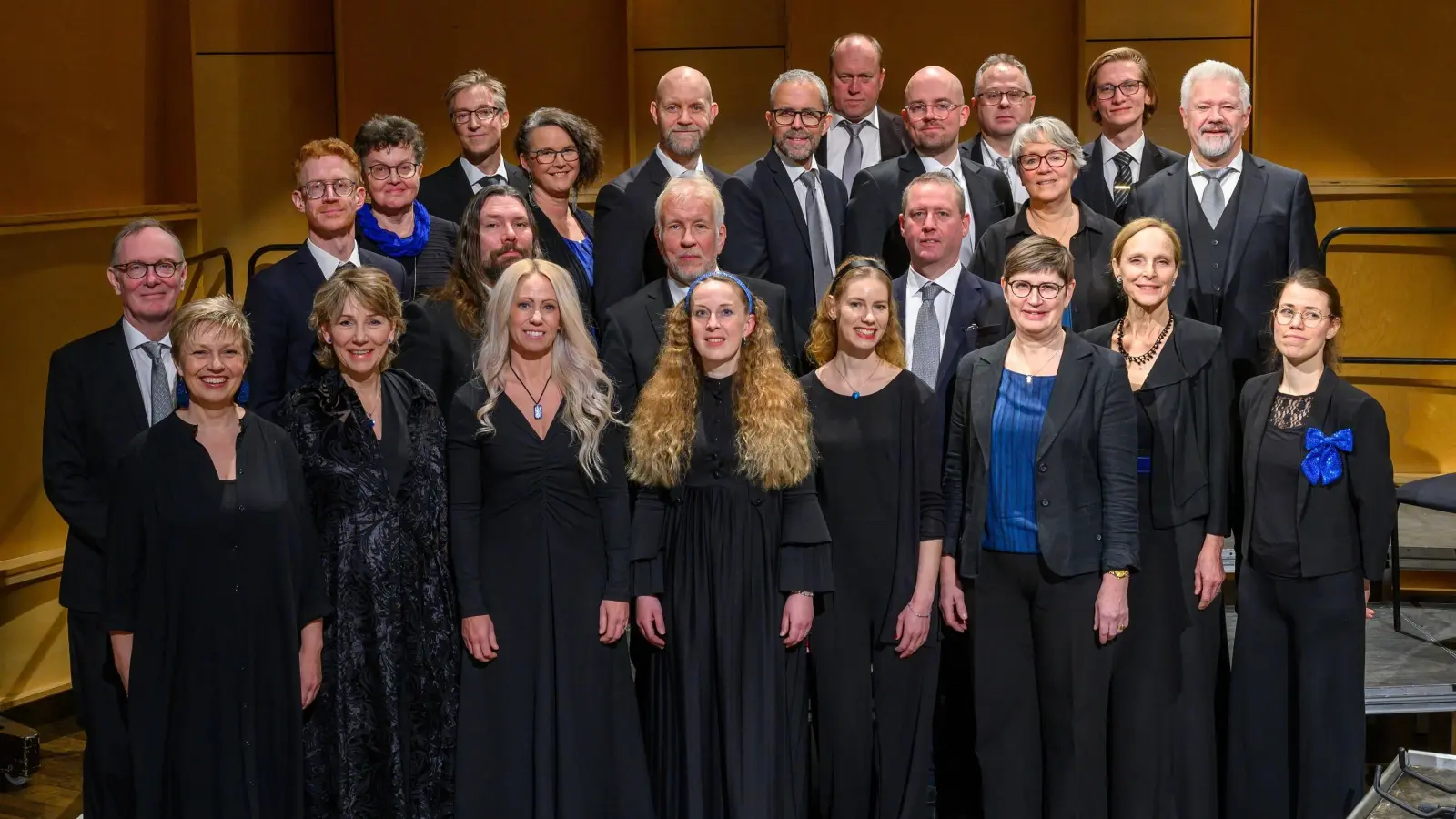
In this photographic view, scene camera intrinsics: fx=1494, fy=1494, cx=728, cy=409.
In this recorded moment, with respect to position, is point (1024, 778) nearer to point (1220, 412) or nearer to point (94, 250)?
point (1220, 412)

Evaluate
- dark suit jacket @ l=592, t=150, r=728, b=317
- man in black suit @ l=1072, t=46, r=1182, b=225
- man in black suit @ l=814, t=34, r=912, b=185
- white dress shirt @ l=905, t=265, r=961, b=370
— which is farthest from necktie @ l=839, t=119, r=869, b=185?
white dress shirt @ l=905, t=265, r=961, b=370

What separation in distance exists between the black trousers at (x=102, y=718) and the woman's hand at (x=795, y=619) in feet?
5.07

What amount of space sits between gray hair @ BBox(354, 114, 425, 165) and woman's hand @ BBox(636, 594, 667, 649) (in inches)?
60.3

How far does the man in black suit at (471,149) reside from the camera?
4.79 m

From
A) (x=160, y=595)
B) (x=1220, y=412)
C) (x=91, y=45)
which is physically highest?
(x=91, y=45)

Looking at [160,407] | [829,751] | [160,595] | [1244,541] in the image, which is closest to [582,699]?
[829,751]

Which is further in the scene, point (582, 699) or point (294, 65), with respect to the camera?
point (294, 65)

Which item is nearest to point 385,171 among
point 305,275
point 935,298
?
point 305,275

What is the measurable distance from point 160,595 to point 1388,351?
→ 200 inches

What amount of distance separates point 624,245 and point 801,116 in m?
0.67

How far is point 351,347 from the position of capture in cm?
339

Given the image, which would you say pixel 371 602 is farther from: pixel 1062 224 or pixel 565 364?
pixel 1062 224

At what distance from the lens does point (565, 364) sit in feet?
11.6

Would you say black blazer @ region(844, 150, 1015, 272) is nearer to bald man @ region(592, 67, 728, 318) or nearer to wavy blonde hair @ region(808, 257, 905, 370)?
bald man @ region(592, 67, 728, 318)
